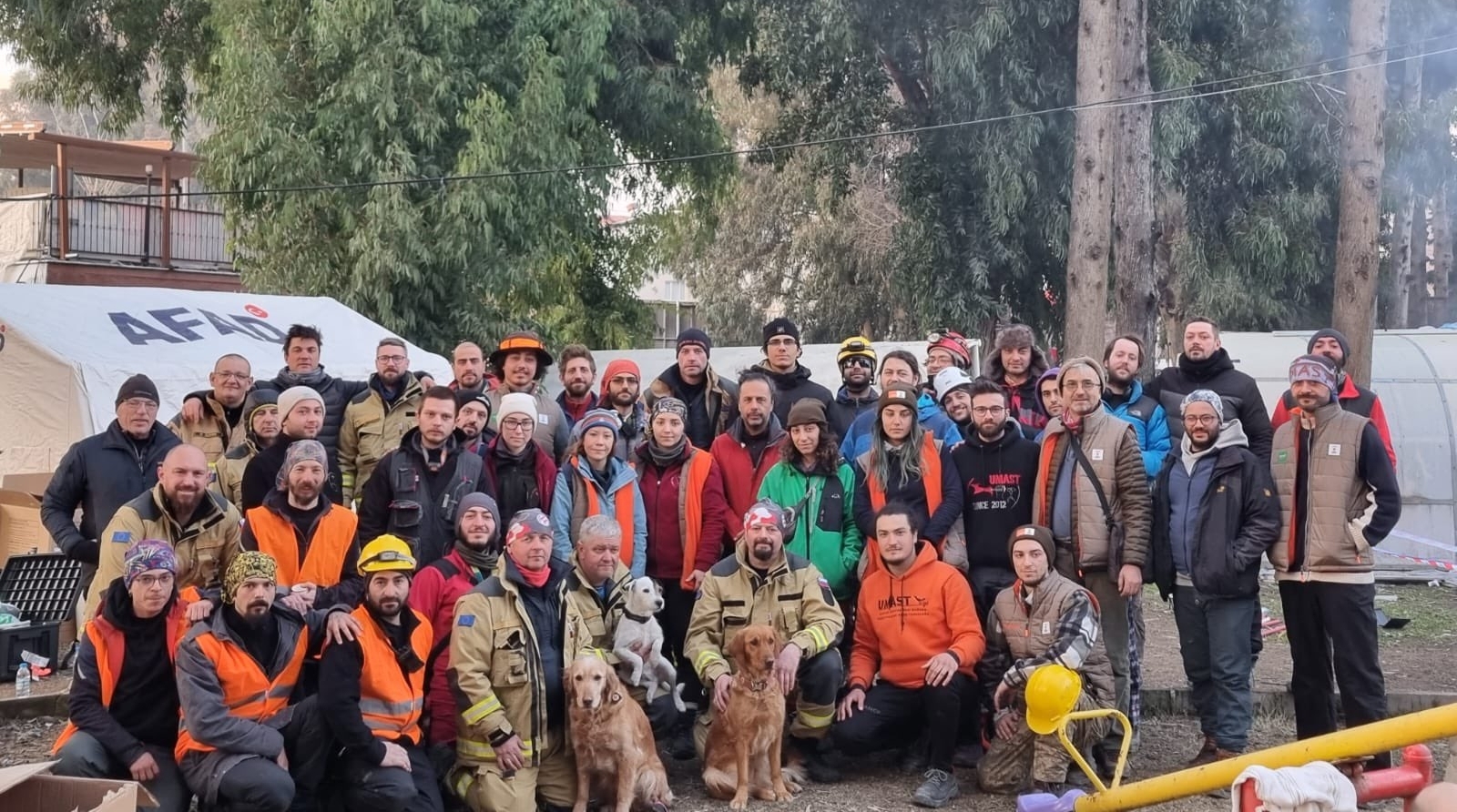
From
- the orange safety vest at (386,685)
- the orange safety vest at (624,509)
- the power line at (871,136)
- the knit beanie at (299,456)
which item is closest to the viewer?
the orange safety vest at (386,685)

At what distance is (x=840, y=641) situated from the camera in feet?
23.8

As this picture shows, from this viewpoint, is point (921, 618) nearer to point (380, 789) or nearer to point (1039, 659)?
point (1039, 659)

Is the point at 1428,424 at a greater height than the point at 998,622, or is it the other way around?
the point at 1428,424

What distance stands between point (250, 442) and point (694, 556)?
2394 mm

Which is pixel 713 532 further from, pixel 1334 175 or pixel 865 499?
pixel 1334 175

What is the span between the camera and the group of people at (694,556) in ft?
18.5

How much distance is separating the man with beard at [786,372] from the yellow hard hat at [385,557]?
2.78 meters

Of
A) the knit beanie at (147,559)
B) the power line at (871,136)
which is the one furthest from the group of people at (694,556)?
the power line at (871,136)

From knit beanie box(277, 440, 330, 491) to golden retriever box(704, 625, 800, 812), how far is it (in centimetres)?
203

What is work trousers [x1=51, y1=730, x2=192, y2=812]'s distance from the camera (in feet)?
17.5

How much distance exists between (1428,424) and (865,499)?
9.97 meters

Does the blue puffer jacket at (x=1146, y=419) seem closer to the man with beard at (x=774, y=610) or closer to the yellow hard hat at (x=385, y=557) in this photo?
the man with beard at (x=774, y=610)

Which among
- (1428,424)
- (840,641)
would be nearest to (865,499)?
(840,641)

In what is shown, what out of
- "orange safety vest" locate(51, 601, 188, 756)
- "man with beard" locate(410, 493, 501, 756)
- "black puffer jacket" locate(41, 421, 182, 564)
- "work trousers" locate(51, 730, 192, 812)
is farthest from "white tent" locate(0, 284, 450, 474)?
"work trousers" locate(51, 730, 192, 812)
